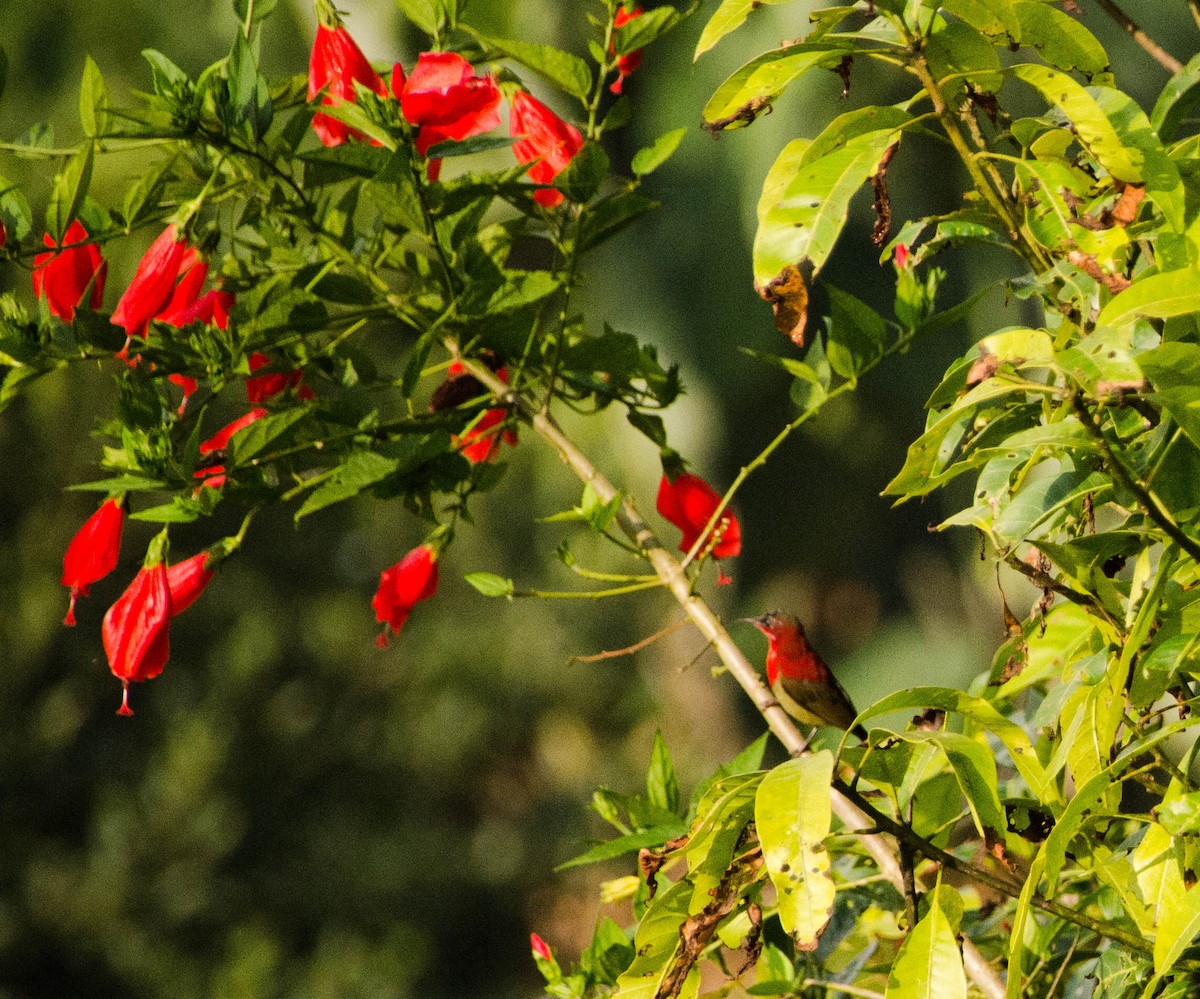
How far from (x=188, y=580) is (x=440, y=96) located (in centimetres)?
25

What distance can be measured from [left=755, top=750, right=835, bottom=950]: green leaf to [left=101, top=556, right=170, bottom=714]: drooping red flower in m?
0.33

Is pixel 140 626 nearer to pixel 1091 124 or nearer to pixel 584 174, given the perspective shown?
pixel 584 174

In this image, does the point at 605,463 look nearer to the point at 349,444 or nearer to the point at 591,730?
the point at 591,730

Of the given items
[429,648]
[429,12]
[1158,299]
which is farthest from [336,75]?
[429,648]

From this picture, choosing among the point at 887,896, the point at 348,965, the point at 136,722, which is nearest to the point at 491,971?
the point at 348,965

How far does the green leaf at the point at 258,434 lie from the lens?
19.9 inches

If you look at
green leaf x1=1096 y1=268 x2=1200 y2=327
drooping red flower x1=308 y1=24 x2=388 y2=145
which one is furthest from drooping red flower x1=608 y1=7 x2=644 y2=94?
green leaf x1=1096 y1=268 x2=1200 y2=327

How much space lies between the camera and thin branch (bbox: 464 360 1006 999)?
1.37ft

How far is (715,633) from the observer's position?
48 cm

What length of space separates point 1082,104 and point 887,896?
35 cm

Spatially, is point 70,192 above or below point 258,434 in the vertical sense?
above

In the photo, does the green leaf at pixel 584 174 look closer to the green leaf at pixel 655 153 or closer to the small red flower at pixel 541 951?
the green leaf at pixel 655 153

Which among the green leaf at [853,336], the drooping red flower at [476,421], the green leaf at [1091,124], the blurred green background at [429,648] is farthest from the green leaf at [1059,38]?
the blurred green background at [429,648]

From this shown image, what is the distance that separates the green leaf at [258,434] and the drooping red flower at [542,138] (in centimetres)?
16
